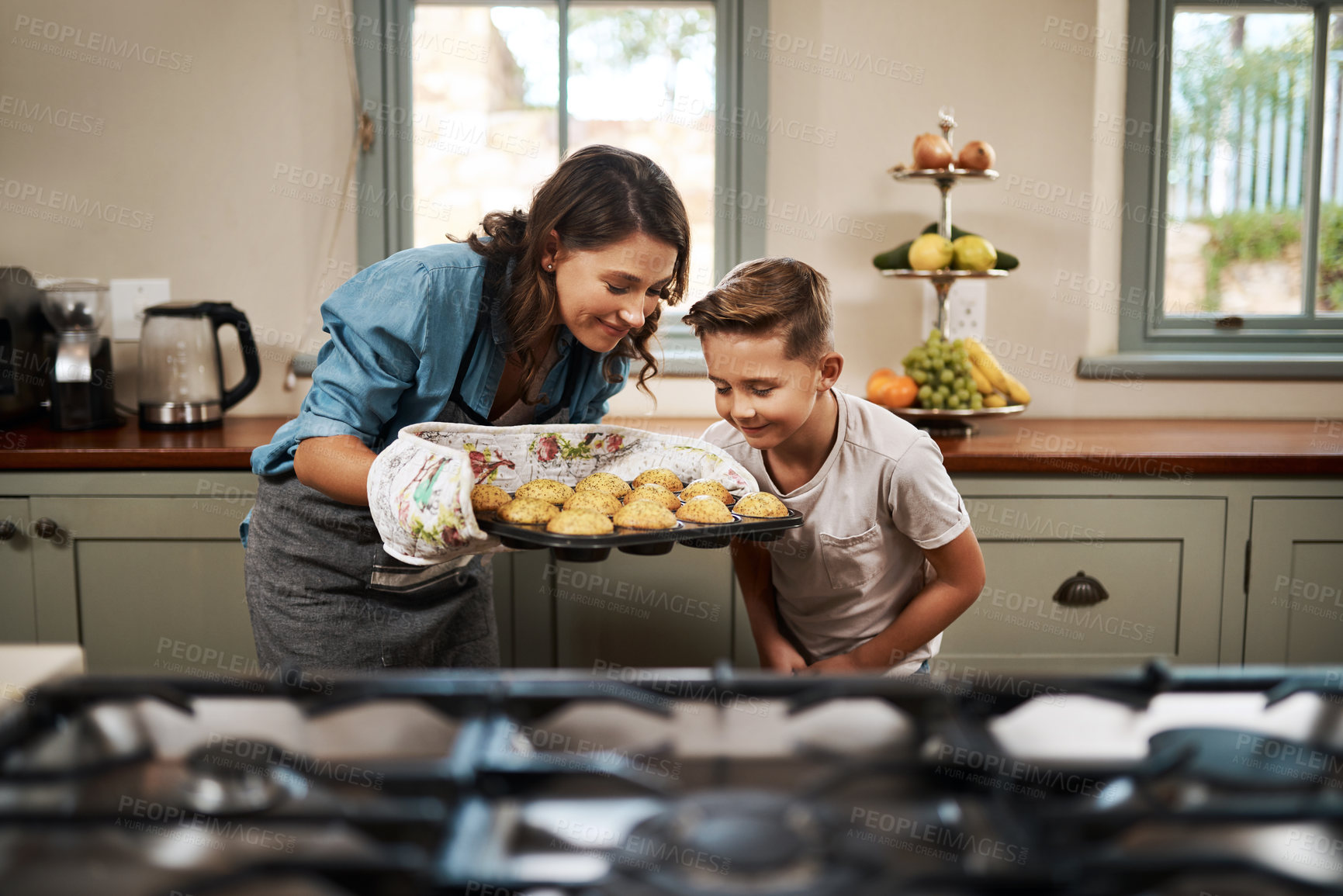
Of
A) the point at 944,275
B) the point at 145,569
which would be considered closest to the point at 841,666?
the point at 944,275

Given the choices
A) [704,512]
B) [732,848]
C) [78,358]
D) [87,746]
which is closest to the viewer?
[732,848]

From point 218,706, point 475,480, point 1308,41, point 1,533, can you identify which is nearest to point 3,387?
point 1,533

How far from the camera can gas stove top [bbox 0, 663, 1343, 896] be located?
52cm

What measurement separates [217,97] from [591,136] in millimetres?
850

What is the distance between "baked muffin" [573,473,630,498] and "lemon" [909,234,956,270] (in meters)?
1.03

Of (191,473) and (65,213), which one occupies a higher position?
(65,213)

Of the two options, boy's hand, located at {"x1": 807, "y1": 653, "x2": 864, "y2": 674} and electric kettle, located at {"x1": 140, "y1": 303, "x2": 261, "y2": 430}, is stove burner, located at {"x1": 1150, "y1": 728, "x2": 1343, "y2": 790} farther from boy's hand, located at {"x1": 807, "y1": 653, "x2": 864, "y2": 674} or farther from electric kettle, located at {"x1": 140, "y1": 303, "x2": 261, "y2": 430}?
electric kettle, located at {"x1": 140, "y1": 303, "x2": 261, "y2": 430}

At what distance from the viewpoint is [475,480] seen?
1.27 meters

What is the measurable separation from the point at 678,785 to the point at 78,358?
1.88m

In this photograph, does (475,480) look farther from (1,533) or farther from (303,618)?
(1,533)

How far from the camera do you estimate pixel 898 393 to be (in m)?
2.03

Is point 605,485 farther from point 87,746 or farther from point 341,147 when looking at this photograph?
point 341,147

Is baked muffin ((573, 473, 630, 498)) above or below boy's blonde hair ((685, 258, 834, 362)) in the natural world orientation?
below

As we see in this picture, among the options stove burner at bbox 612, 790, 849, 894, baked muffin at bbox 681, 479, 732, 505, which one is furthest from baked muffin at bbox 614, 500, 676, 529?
stove burner at bbox 612, 790, 849, 894
